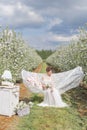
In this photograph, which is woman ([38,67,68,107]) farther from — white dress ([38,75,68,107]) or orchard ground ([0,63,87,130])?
orchard ground ([0,63,87,130])

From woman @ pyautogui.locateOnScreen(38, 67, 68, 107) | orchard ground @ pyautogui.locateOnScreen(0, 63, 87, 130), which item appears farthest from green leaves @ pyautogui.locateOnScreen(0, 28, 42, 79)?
orchard ground @ pyautogui.locateOnScreen(0, 63, 87, 130)

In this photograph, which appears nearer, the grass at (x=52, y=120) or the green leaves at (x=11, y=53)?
the grass at (x=52, y=120)

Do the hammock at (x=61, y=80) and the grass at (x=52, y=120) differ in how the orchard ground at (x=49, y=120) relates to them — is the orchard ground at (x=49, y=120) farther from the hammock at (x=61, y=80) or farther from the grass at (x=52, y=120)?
the hammock at (x=61, y=80)

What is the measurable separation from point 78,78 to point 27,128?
21.9 ft

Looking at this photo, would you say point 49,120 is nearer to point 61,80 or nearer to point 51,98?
point 51,98

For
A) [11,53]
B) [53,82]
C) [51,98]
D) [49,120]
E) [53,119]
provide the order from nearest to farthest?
[49,120] < [53,119] < [51,98] < [53,82] < [11,53]

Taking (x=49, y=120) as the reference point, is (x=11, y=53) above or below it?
above

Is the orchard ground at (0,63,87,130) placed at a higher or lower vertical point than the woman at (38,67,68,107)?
lower

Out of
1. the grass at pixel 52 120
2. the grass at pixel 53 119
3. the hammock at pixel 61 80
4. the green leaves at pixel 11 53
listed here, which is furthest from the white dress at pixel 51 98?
the green leaves at pixel 11 53

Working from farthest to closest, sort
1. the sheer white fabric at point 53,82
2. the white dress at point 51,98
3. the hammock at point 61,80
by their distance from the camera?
the hammock at point 61,80
the sheer white fabric at point 53,82
the white dress at point 51,98

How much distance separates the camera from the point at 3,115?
13648 mm

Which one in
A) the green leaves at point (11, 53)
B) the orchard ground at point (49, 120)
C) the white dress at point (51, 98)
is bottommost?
the orchard ground at point (49, 120)

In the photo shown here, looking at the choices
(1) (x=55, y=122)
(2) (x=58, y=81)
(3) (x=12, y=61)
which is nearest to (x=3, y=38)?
(3) (x=12, y=61)

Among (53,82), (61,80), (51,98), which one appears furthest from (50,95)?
(61,80)
